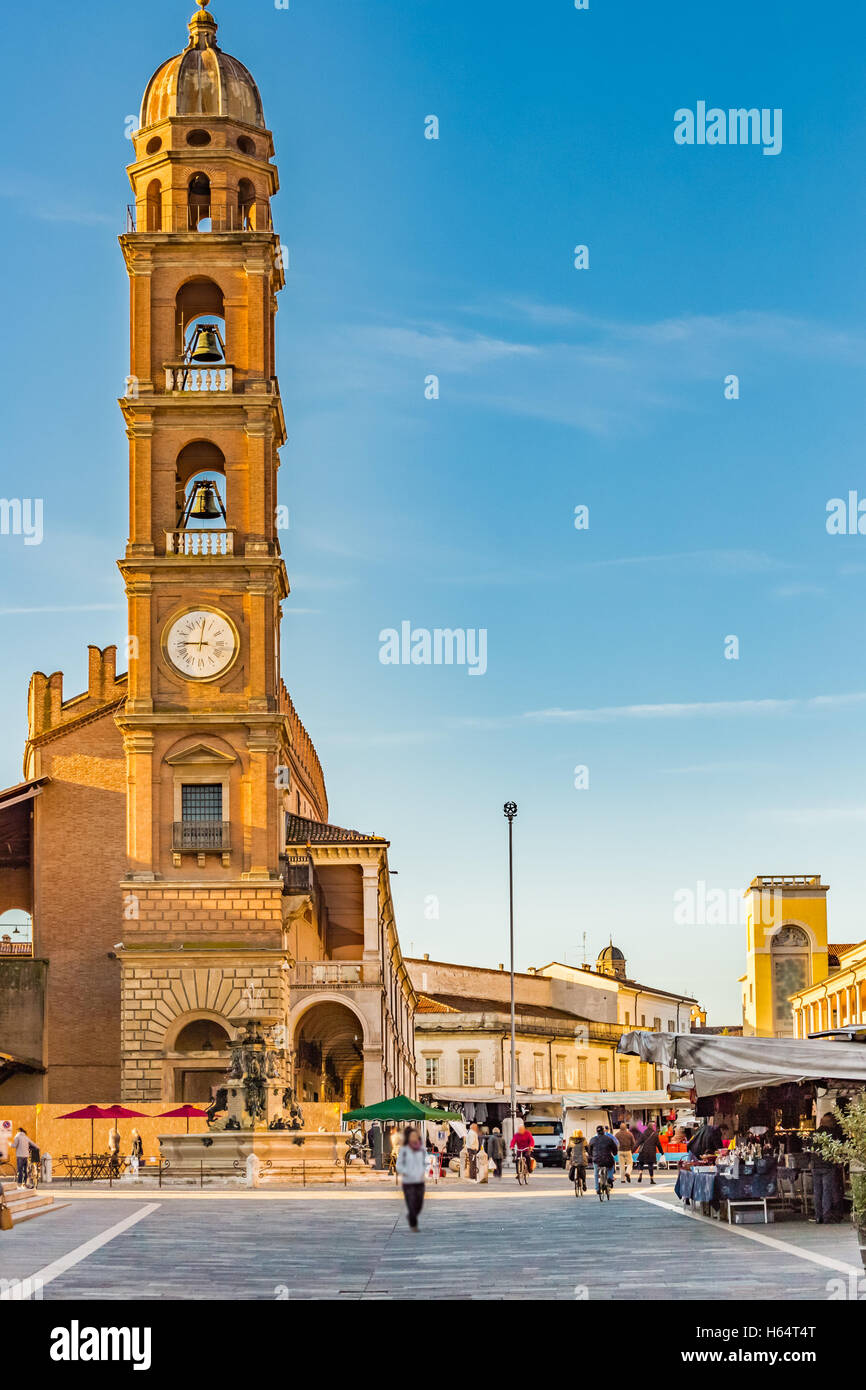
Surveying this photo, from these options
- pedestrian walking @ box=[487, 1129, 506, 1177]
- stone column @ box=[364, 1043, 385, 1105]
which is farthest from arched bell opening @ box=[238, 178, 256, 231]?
pedestrian walking @ box=[487, 1129, 506, 1177]

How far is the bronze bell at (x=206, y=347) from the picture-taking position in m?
57.3

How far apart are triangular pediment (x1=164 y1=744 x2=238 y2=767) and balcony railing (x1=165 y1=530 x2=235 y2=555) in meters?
5.68

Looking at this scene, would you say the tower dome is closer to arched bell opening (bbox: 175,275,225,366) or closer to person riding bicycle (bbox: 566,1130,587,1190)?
arched bell opening (bbox: 175,275,225,366)

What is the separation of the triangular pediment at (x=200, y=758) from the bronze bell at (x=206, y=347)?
38.6 ft

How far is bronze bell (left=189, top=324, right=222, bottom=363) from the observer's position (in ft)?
188

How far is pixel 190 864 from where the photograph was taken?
2151 inches

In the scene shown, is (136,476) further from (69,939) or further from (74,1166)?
(74,1166)

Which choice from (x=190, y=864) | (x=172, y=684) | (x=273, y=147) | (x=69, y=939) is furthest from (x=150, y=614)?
(x=273, y=147)

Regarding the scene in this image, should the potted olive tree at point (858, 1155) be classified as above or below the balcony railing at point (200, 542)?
below

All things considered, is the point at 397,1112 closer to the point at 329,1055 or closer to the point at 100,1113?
the point at 100,1113

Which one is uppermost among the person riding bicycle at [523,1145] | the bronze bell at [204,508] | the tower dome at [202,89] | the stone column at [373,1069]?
the tower dome at [202,89]

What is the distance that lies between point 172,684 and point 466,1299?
38.7m

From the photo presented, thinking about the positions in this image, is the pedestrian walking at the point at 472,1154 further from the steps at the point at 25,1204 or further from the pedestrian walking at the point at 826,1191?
the pedestrian walking at the point at 826,1191

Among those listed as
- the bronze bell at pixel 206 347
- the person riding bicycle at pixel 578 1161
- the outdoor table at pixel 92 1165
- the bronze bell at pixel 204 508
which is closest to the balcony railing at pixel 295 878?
the outdoor table at pixel 92 1165
